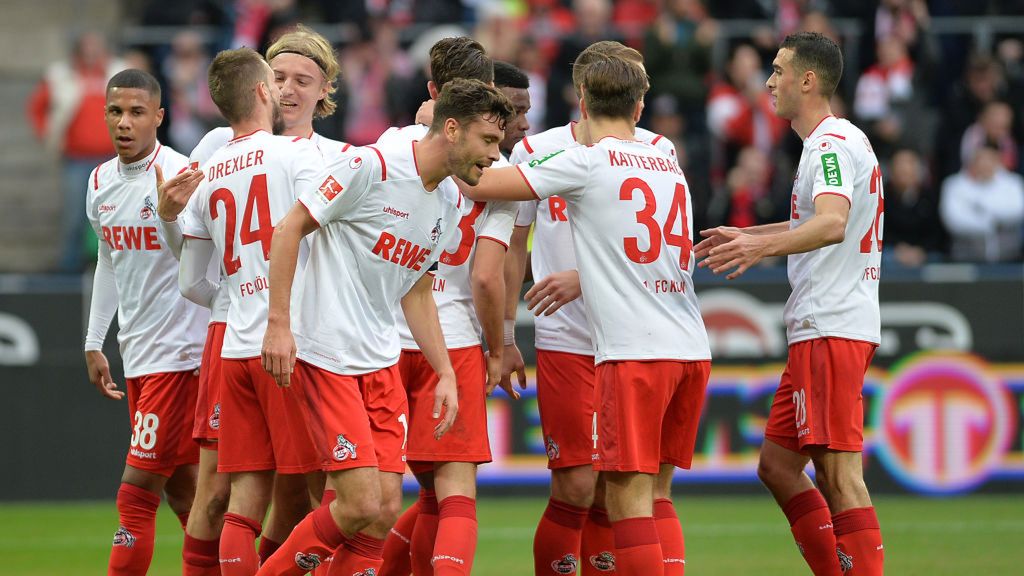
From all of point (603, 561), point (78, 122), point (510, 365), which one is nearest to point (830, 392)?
point (603, 561)

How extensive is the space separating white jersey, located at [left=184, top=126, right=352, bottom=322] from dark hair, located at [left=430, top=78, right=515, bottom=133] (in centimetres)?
63

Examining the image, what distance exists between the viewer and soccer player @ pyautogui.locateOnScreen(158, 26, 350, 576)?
271 inches

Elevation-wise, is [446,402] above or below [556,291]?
below

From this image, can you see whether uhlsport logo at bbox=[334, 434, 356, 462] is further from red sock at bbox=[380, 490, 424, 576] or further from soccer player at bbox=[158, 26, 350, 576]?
red sock at bbox=[380, 490, 424, 576]

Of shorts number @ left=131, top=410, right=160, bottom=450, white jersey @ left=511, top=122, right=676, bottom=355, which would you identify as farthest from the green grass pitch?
white jersey @ left=511, top=122, right=676, bottom=355

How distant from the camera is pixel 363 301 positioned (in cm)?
627

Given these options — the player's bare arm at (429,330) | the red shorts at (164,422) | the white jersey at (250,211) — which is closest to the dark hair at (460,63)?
the white jersey at (250,211)

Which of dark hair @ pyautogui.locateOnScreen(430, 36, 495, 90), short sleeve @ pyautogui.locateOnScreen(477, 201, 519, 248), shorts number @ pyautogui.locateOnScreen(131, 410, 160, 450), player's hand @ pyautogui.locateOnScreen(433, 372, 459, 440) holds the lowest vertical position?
shorts number @ pyautogui.locateOnScreen(131, 410, 160, 450)

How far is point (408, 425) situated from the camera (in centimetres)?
704

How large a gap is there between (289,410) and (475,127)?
4.86ft

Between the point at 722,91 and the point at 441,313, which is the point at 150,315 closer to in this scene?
the point at 441,313

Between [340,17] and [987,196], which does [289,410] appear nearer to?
[987,196]

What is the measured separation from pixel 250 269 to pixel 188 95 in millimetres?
9786

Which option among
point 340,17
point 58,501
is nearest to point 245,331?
point 58,501
